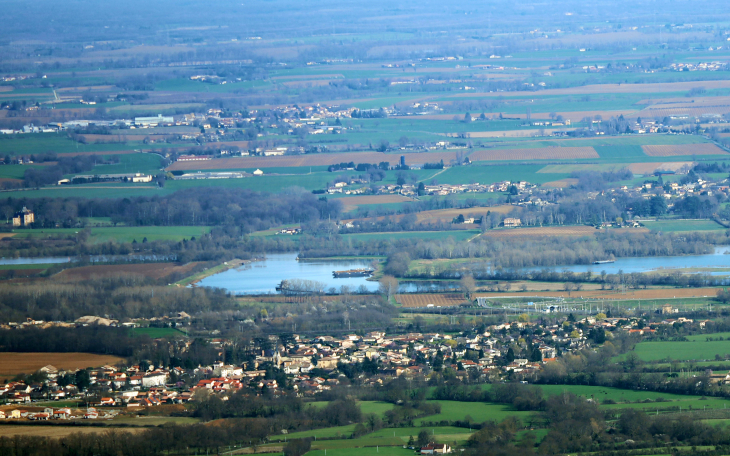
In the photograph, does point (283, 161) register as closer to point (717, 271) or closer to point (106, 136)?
point (106, 136)

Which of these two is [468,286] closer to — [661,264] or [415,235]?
[661,264]

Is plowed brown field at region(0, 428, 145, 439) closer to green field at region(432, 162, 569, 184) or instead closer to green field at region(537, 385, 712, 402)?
green field at region(537, 385, 712, 402)

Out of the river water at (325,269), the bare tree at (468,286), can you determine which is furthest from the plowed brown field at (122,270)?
the bare tree at (468,286)

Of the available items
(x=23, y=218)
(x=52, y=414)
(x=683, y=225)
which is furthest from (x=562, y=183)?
(x=52, y=414)

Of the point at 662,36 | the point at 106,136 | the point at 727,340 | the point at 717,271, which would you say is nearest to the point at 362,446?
the point at 727,340

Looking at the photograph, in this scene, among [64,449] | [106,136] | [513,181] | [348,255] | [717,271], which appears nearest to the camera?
[64,449]

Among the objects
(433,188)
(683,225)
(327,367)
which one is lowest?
(327,367)
